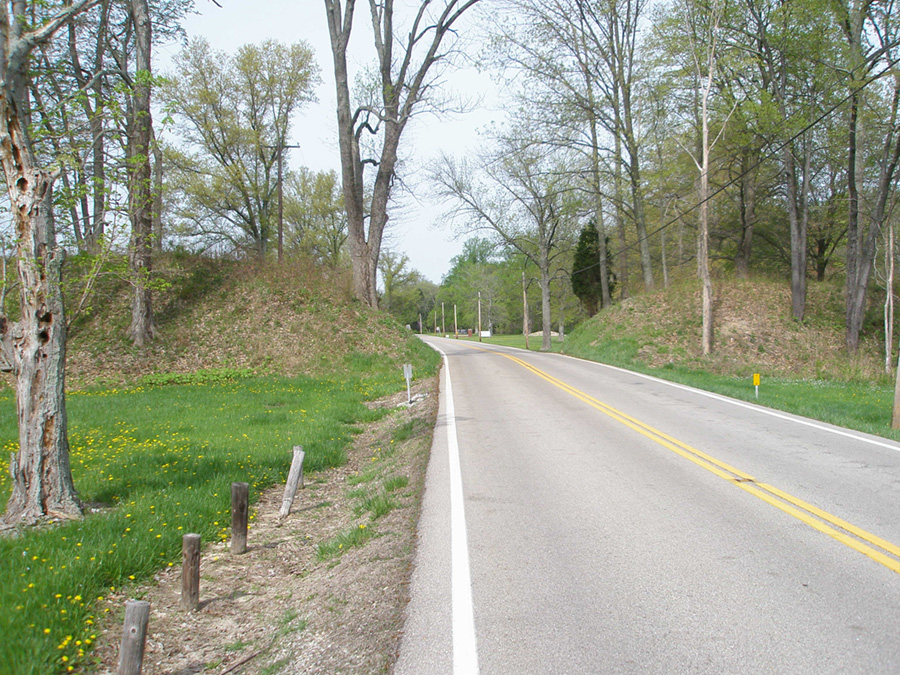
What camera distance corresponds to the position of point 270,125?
3788cm

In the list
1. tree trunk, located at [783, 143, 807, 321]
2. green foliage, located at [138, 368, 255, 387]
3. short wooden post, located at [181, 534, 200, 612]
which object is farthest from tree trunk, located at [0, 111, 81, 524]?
tree trunk, located at [783, 143, 807, 321]

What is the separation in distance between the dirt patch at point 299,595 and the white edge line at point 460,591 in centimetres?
36

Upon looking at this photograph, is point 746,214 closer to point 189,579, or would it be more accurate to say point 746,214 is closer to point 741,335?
point 741,335

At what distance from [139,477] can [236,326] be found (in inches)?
623

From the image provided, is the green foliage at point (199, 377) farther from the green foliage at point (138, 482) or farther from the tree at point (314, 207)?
the tree at point (314, 207)

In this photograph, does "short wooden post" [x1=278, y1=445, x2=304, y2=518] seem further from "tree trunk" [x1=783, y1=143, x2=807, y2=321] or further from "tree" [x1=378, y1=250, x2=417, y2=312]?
"tree" [x1=378, y1=250, x2=417, y2=312]

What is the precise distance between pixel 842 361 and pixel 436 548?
22.5 metres

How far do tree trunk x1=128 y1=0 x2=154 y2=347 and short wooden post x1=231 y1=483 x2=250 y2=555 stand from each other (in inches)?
120

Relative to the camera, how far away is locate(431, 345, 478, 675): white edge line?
332cm

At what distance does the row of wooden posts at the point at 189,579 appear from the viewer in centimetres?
335

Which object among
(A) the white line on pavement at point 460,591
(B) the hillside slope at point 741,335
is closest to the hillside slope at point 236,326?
(B) the hillside slope at point 741,335

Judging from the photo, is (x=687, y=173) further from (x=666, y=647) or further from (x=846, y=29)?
(x=666, y=647)

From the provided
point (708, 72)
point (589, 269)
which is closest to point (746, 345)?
point (708, 72)

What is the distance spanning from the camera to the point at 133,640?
3357mm
